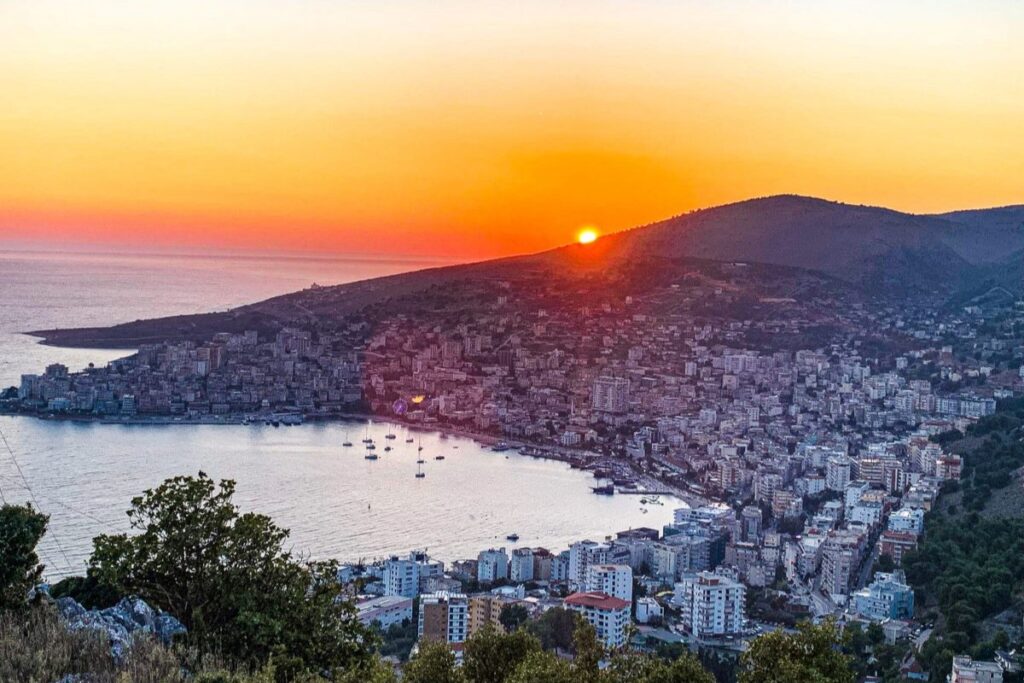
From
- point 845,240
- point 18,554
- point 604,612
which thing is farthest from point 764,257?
point 18,554

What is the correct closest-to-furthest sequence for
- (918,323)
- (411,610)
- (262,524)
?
(262,524) → (411,610) → (918,323)

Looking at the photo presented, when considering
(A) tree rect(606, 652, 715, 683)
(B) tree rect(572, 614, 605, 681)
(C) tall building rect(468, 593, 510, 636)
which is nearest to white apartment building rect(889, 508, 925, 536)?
(C) tall building rect(468, 593, 510, 636)

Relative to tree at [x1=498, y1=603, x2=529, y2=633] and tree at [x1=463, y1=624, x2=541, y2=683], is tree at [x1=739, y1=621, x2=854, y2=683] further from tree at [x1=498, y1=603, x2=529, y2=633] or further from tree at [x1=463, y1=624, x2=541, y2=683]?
tree at [x1=498, y1=603, x2=529, y2=633]

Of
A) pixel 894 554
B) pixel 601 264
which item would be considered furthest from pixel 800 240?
pixel 894 554

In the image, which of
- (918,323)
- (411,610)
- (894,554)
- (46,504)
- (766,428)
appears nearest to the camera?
(411,610)

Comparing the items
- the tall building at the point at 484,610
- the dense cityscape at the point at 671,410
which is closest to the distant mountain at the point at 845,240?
the dense cityscape at the point at 671,410

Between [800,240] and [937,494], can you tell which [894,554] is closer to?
[937,494]
